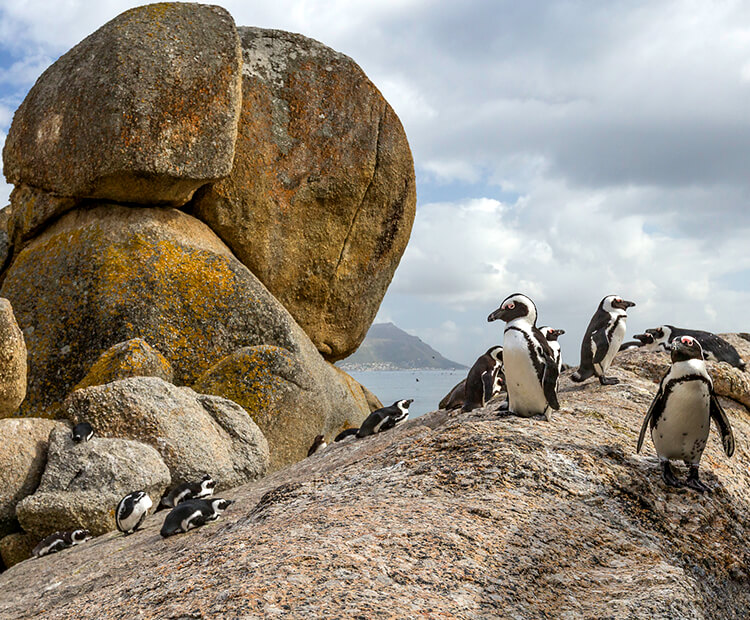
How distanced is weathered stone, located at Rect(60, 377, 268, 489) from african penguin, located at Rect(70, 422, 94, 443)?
1.25 feet

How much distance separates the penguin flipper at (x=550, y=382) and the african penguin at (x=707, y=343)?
390 cm

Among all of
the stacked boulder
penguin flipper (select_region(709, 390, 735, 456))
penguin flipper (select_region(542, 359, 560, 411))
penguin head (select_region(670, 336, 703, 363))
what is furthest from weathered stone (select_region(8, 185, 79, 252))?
penguin flipper (select_region(709, 390, 735, 456))

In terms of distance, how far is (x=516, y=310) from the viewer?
827 cm

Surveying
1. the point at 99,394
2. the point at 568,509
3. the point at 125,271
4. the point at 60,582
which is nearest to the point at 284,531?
the point at 568,509

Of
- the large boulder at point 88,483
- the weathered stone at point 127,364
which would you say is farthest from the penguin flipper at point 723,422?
the weathered stone at point 127,364

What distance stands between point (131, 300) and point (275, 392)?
3791 mm


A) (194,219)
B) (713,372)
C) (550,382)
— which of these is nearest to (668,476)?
(550,382)

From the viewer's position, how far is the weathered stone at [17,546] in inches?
452

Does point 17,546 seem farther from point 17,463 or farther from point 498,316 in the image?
point 498,316

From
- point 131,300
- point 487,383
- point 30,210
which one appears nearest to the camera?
point 487,383

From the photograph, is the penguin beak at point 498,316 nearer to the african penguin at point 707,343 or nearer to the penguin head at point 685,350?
the penguin head at point 685,350

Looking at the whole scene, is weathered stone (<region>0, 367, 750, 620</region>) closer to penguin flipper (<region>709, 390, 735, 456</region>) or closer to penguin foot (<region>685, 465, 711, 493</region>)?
penguin foot (<region>685, 465, 711, 493</region>)

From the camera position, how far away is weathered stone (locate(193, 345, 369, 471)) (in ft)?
52.2

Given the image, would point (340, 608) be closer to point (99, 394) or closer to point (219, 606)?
point (219, 606)
